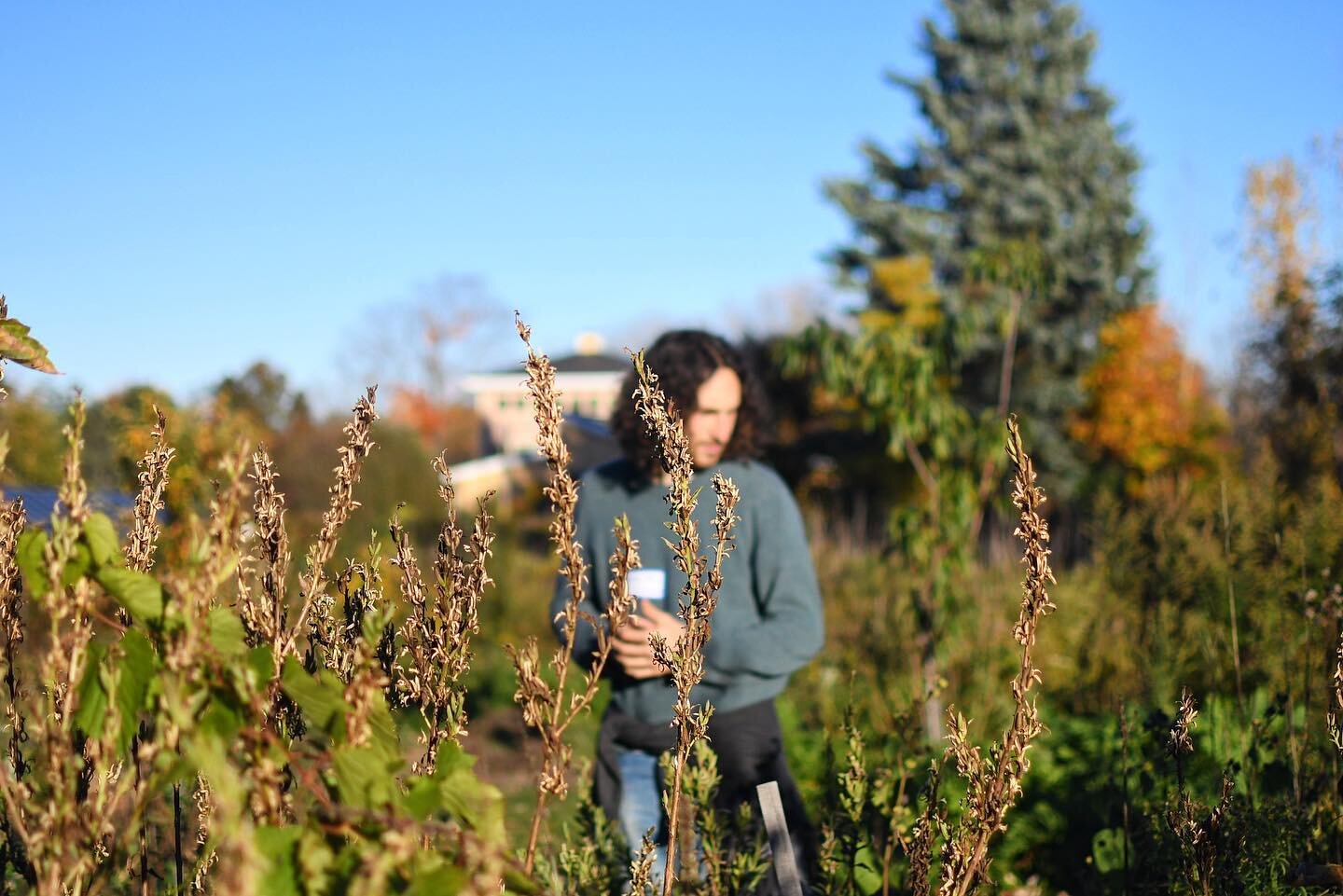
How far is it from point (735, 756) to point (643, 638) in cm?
44

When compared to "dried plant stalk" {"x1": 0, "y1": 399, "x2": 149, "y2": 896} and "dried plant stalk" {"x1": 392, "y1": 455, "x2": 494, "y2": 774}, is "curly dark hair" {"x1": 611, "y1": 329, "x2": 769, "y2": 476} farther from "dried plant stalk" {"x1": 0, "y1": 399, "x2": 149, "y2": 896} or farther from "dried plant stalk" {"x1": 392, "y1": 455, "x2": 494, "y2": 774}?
"dried plant stalk" {"x1": 0, "y1": 399, "x2": 149, "y2": 896}

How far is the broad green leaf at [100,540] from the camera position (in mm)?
1054

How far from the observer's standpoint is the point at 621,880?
7.91 ft

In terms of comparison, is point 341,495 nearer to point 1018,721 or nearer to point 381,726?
point 381,726

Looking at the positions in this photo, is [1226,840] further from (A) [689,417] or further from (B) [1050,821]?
(B) [1050,821]

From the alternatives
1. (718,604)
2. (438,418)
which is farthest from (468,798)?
(438,418)

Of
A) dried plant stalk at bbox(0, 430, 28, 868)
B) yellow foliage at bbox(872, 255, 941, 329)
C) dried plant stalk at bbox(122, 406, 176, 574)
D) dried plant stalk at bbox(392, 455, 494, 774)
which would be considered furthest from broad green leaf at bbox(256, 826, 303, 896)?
yellow foliage at bbox(872, 255, 941, 329)

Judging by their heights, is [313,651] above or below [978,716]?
above

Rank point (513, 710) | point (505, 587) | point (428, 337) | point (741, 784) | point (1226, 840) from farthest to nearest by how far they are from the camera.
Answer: point (428, 337), point (505, 587), point (513, 710), point (741, 784), point (1226, 840)

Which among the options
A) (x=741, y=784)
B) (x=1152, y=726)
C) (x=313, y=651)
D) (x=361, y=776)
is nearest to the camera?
(x=361, y=776)

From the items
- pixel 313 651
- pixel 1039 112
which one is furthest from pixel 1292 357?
pixel 313 651

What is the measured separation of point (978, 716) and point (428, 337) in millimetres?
46249

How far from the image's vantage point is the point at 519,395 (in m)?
A: 34.6

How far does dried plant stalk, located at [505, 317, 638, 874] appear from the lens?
1.21 m
